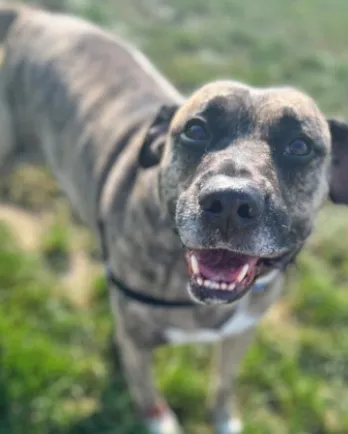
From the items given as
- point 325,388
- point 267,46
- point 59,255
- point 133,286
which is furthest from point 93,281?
point 267,46

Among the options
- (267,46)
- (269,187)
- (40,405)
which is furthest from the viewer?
(267,46)

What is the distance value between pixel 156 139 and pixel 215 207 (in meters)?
0.77

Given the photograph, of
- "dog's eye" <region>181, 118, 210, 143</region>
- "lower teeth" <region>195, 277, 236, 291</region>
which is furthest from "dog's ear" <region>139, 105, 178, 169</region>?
"lower teeth" <region>195, 277, 236, 291</region>

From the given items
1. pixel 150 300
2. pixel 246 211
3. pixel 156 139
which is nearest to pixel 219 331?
pixel 150 300

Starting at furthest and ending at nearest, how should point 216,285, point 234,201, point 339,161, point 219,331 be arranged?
point 219,331 < point 339,161 < point 216,285 < point 234,201

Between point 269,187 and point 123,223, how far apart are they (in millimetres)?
992

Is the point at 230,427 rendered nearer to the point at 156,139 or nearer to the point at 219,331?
the point at 219,331

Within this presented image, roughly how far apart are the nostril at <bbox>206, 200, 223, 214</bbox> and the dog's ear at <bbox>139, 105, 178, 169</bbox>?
2.32 ft

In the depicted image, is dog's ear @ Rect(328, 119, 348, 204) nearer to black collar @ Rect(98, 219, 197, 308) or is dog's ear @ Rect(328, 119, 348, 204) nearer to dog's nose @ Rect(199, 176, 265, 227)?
dog's nose @ Rect(199, 176, 265, 227)

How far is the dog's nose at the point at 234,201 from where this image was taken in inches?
86.5

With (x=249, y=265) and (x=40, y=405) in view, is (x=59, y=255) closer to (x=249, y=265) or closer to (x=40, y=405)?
(x=40, y=405)

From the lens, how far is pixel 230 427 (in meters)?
3.54

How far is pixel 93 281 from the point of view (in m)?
4.21

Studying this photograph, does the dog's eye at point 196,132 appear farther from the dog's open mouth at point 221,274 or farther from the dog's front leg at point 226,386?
the dog's front leg at point 226,386
